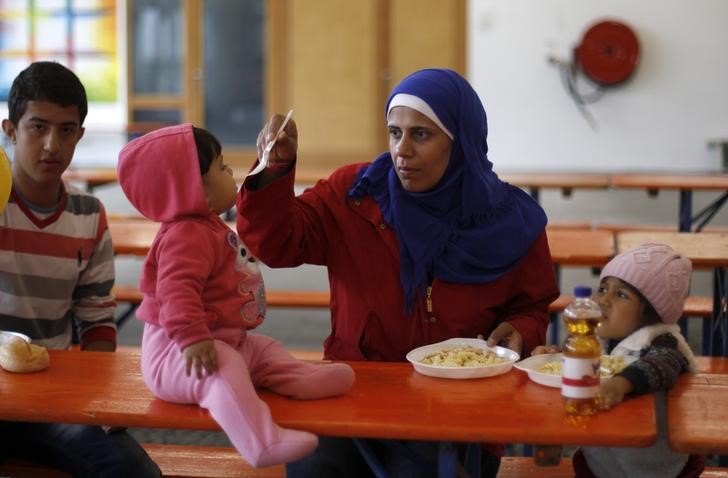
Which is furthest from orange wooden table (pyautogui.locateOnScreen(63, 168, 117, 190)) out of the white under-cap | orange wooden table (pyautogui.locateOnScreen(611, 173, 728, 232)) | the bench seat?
the white under-cap

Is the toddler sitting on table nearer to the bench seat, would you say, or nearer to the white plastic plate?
the white plastic plate

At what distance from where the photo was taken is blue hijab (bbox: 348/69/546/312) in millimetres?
2215

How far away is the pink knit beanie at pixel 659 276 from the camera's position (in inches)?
87.6

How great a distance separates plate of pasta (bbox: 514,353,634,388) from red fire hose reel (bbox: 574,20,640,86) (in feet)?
26.0

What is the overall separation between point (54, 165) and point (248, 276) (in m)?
0.77

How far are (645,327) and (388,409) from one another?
2.53ft

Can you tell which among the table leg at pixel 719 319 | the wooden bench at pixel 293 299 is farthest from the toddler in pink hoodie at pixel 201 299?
the wooden bench at pixel 293 299

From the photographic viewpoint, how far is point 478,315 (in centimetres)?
226

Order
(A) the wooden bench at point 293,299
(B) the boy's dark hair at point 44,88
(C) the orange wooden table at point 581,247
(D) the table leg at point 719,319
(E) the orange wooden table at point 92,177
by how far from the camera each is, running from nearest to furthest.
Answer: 1. (B) the boy's dark hair at point 44,88
2. (C) the orange wooden table at point 581,247
3. (D) the table leg at point 719,319
4. (A) the wooden bench at point 293,299
5. (E) the orange wooden table at point 92,177

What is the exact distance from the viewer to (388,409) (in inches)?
68.8

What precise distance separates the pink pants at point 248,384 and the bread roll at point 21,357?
11.0 inches

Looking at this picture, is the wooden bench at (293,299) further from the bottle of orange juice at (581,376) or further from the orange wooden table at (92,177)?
the bottle of orange juice at (581,376)

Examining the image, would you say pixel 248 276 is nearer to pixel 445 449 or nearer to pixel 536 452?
pixel 445 449

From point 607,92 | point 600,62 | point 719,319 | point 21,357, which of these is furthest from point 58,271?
point 607,92
